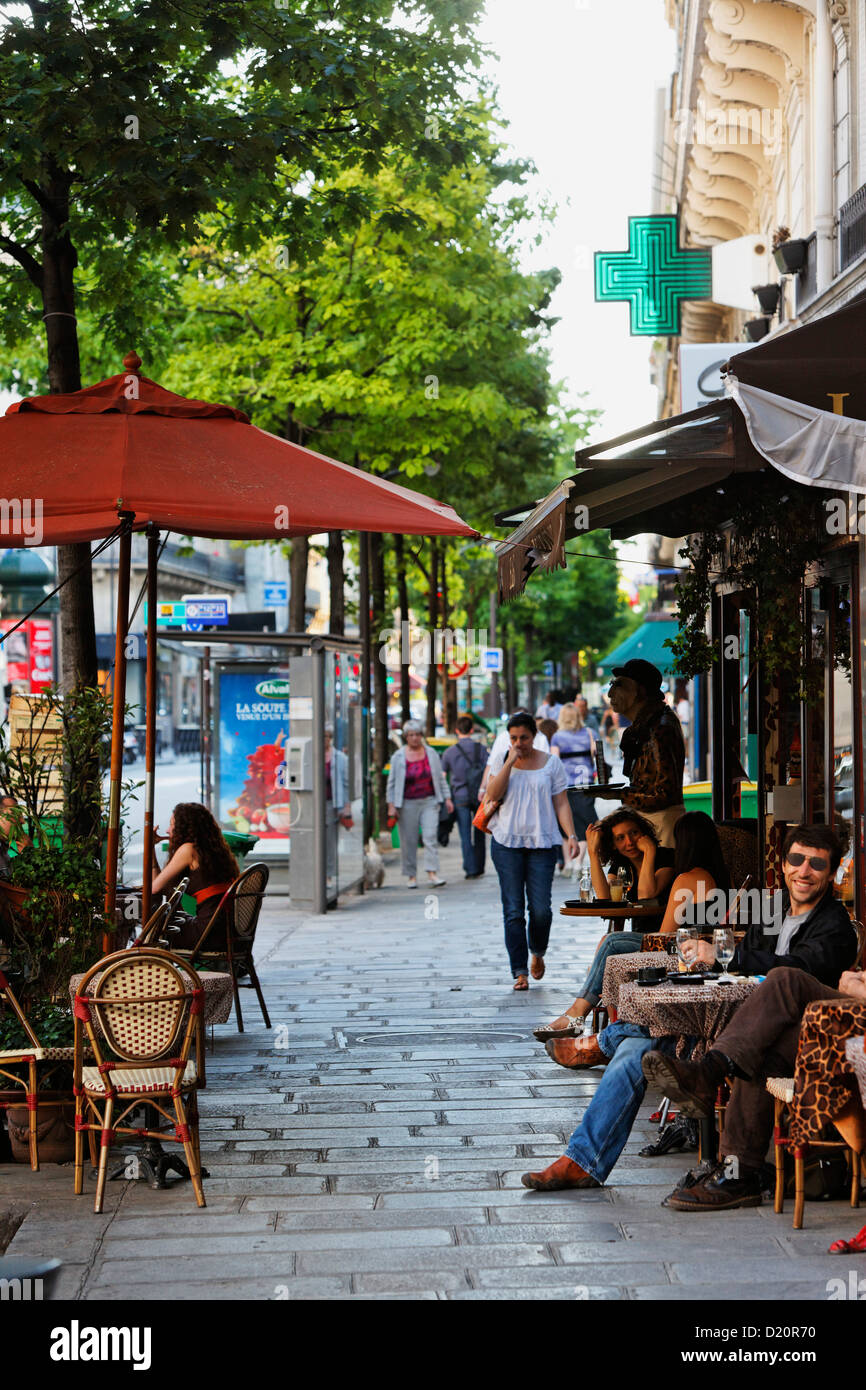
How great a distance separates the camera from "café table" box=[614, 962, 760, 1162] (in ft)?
21.3

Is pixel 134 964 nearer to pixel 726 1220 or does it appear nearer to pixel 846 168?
pixel 726 1220

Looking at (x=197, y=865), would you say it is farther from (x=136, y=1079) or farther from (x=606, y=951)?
(x=136, y=1079)

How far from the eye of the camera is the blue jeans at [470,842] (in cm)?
2003

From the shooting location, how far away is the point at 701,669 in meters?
10.4

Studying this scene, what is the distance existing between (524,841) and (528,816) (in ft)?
0.60

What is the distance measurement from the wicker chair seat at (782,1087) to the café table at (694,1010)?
1.43ft

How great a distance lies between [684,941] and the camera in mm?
6863

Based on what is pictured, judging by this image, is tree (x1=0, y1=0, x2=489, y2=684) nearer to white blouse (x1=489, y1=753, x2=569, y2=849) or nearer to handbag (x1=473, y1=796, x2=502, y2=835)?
handbag (x1=473, y1=796, x2=502, y2=835)

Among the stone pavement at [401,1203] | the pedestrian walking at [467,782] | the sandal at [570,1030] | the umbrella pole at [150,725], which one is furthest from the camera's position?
the pedestrian walking at [467,782]

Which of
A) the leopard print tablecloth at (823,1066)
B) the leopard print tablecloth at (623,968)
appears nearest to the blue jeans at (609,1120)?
the leopard print tablecloth at (823,1066)

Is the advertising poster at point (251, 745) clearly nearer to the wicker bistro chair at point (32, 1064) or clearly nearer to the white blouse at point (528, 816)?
the white blouse at point (528, 816)

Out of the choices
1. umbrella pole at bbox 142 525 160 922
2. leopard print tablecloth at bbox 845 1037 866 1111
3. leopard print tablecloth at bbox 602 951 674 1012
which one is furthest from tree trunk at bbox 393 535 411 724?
leopard print tablecloth at bbox 845 1037 866 1111

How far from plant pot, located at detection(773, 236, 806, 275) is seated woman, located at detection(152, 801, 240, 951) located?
737 cm
